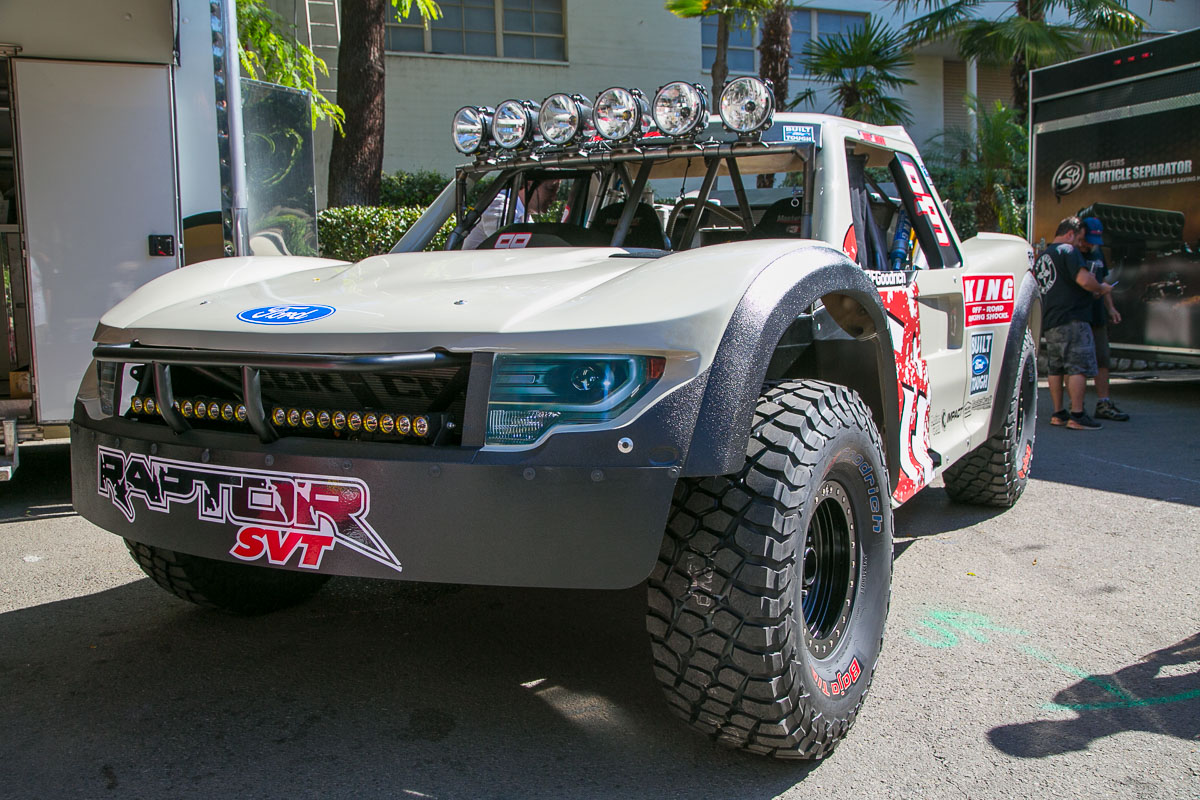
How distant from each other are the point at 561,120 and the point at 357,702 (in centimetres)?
225

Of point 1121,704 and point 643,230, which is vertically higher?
point 643,230

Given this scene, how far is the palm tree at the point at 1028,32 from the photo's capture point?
1714 centimetres

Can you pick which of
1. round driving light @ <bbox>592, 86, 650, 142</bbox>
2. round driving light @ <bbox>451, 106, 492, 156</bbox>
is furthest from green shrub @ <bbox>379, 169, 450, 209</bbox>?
round driving light @ <bbox>592, 86, 650, 142</bbox>

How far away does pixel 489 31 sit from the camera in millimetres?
18578

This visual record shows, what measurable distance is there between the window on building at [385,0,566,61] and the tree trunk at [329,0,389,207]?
6.32 metres

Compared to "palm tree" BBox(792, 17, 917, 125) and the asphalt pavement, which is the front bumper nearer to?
the asphalt pavement

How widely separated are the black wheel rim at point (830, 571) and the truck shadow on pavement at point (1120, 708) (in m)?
0.53

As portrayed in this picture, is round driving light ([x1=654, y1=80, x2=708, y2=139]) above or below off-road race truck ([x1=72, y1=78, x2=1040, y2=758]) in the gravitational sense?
above

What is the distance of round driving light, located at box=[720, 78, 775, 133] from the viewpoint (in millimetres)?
3592

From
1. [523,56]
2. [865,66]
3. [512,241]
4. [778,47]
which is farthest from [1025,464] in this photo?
[523,56]

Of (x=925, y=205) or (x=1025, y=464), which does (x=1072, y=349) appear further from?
(x=925, y=205)

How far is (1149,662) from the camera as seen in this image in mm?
3428

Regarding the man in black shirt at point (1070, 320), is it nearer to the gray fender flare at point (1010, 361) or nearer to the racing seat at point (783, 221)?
the gray fender flare at point (1010, 361)

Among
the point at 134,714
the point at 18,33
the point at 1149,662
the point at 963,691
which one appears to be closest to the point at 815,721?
the point at 963,691
